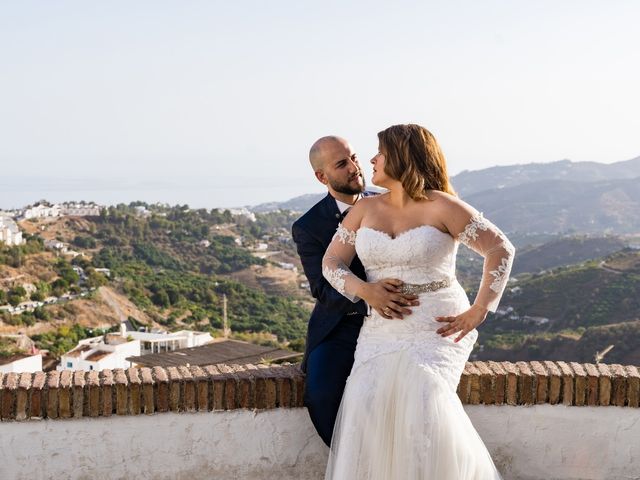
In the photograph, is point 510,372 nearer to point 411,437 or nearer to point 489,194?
point 411,437

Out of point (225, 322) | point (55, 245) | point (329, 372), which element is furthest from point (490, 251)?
point (55, 245)

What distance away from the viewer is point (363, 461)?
9.18ft

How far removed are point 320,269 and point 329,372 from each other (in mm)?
431

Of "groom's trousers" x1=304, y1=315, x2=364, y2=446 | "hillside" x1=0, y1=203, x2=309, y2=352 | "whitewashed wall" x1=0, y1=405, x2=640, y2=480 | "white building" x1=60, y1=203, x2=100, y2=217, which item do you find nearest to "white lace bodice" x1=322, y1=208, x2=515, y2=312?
"groom's trousers" x1=304, y1=315, x2=364, y2=446

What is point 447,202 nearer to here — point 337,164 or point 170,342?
point 337,164

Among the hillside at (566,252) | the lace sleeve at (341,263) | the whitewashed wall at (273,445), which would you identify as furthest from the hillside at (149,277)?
the lace sleeve at (341,263)

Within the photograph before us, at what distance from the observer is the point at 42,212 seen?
81.6 metres

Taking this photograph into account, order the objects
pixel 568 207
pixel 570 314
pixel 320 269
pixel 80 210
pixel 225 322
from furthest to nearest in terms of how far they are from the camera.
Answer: pixel 568 207, pixel 80 210, pixel 225 322, pixel 570 314, pixel 320 269

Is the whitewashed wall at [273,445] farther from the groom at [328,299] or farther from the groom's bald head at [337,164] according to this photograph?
the groom's bald head at [337,164]

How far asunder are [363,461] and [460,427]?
0.36 metres

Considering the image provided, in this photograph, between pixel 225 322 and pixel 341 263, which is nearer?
pixel 341 263

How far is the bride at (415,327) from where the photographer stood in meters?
2.71

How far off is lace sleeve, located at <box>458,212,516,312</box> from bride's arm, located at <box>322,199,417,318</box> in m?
0.27

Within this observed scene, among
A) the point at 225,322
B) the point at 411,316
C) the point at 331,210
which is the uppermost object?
the point at 331,210
